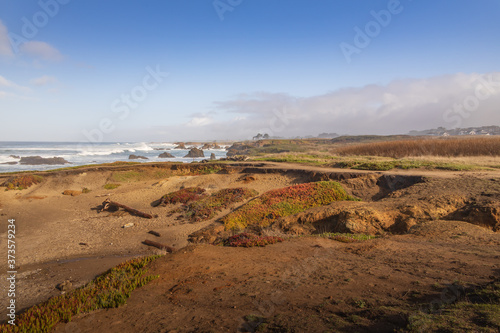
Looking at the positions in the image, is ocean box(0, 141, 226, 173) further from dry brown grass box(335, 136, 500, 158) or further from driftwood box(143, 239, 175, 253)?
dry brown grass box(335, 136, 500, 158)

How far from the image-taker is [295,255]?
788 cm

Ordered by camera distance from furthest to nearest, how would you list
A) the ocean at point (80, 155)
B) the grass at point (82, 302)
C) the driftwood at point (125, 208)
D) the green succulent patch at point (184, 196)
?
the ocean at point (80, 155) → the green succulent patch at point (184, 196) → the driftwood at point (125, 208) → the grass at point (82, 302)

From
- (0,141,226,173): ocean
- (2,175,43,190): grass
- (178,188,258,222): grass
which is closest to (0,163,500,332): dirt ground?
(178,188,258,222): grass

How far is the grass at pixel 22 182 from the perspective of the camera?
19.9 metres

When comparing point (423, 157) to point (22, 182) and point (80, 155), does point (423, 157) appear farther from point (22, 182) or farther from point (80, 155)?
point (80, 155)

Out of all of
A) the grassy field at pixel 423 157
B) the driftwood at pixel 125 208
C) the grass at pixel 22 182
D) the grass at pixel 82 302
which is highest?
the grassy field at pixel 423 157

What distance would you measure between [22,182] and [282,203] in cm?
2117

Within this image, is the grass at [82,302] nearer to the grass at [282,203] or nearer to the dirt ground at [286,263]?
the dirt ground at [286,263]

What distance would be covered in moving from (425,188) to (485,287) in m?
10.8

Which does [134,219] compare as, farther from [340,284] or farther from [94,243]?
[340,284]

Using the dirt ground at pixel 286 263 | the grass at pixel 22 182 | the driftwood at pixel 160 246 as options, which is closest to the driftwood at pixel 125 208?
the dirt ground at pixel 286 263

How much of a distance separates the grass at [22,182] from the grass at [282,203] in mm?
17993
